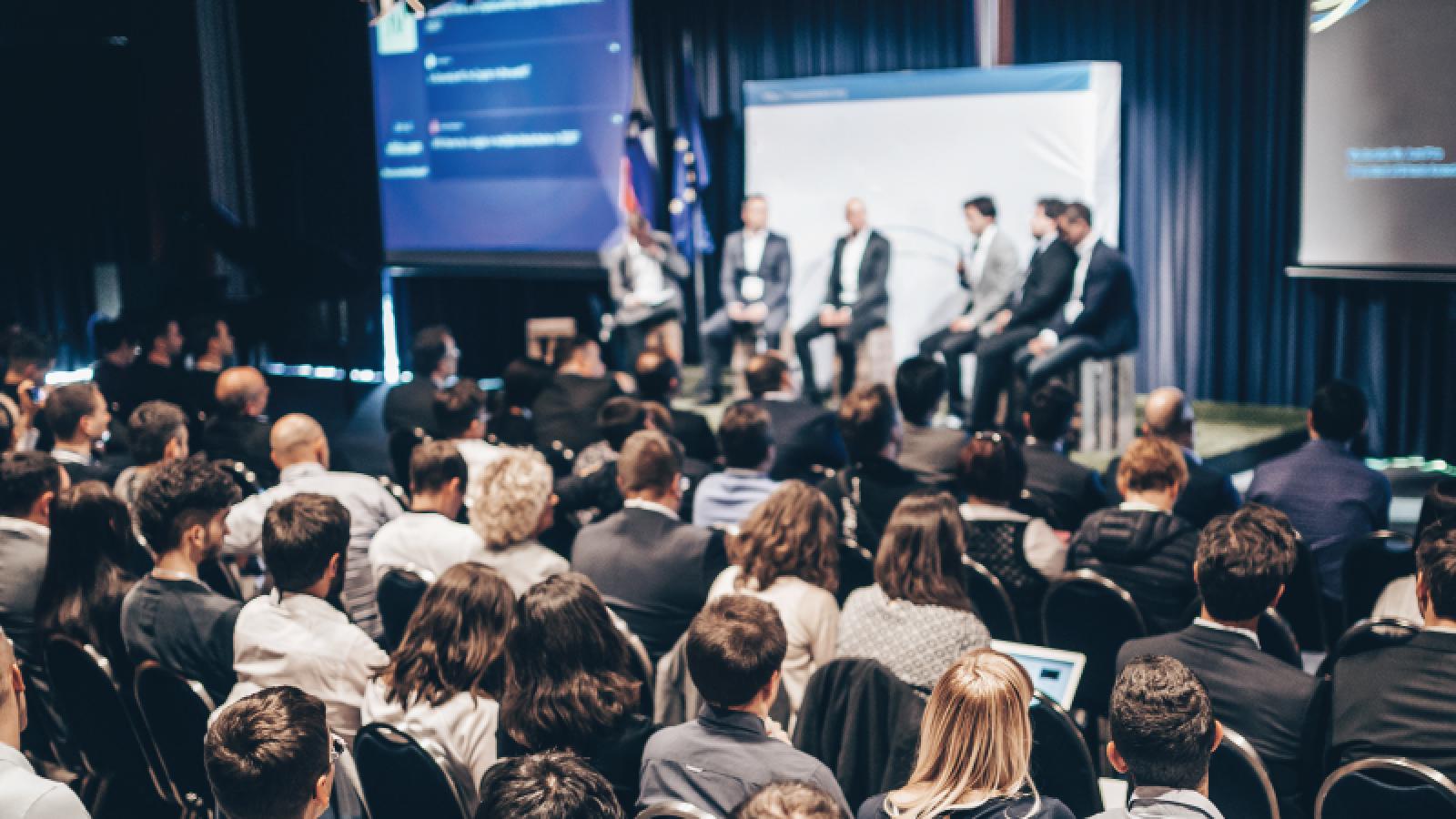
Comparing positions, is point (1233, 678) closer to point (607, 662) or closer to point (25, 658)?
point (607, 662)

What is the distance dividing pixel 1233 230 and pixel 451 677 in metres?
6.50

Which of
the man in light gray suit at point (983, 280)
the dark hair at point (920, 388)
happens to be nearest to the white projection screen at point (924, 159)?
the man in light gray suit at point (983, 280)

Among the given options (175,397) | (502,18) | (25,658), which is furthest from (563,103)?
(25,658)

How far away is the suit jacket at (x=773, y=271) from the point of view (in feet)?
27.5

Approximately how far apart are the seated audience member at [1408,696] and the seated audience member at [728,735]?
1.08 m

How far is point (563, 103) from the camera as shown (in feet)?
30.7

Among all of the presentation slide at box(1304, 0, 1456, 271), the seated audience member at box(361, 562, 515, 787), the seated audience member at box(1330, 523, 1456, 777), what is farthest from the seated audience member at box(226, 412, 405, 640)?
the presentation slide at box(1304, 0, 1456, 271)

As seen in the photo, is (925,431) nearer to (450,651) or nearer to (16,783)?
(450,651)

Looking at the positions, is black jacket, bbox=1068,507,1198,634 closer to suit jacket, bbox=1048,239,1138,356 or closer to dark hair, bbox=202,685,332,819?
dark hair, bbox=202,685,332,819

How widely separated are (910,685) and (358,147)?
876 centimetres

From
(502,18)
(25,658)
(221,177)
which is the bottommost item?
(25,658)

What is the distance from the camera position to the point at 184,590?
10.8 feet

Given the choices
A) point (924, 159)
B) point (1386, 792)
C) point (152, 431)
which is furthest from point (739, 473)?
point (924, 159)

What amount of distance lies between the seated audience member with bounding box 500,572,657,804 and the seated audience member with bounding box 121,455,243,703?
89 cm
